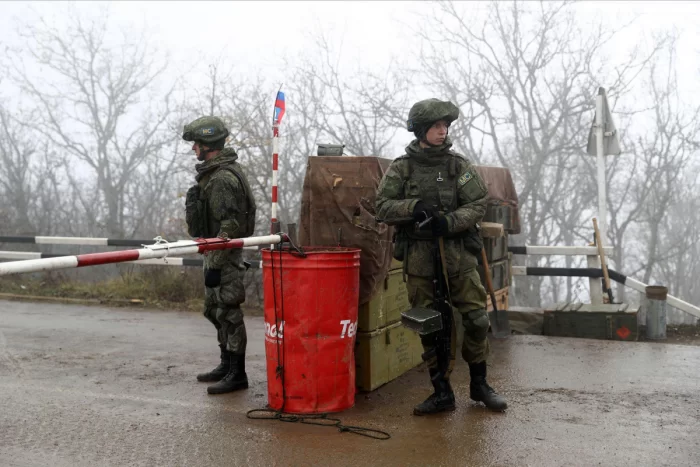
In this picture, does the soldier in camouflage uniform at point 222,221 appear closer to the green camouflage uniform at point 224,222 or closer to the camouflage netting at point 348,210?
the green camouflage uniform at point 224,222

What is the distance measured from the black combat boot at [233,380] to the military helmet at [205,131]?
1.78 m

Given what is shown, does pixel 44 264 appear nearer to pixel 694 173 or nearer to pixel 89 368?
pixel 89 368

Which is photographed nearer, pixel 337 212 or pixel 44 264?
pixel 44 264

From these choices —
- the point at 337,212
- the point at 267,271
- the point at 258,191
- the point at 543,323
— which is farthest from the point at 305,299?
the point at 258,191

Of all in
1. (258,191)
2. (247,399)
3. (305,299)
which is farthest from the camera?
(258,191)

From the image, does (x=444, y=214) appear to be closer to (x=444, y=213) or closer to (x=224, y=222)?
(x=444, y=213)

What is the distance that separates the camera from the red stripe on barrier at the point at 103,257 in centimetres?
375

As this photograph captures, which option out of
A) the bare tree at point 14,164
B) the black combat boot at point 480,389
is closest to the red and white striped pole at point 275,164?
the black combat boot at point 480,389

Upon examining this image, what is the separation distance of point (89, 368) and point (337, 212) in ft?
9.42

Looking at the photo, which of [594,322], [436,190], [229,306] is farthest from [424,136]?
[594,322]

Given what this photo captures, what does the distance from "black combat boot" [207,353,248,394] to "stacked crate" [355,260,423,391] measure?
0.95m

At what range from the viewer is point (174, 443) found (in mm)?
4453

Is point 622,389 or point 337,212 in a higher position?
point 337,212

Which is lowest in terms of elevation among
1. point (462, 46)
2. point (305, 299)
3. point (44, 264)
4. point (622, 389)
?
point (622, 389)
